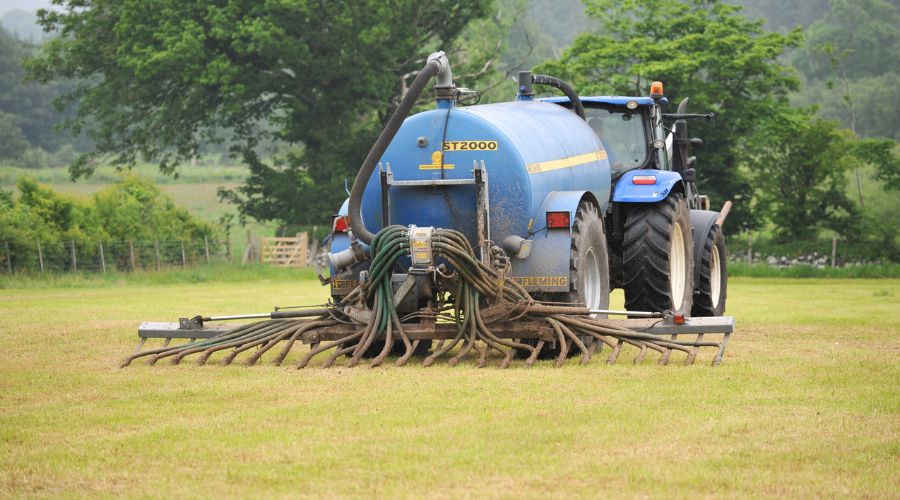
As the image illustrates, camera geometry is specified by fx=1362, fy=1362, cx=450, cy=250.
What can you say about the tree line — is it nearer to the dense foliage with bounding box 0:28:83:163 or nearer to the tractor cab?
the tractor cab

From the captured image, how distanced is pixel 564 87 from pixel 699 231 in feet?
10.3

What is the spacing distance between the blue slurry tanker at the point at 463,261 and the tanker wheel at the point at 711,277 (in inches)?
138

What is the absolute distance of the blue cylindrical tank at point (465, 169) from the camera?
12258 mm

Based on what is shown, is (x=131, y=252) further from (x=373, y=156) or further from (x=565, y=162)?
(x=373, y=156)

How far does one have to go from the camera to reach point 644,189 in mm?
14570

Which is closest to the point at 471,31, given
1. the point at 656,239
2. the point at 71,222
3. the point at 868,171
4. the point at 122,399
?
the point at 868,171

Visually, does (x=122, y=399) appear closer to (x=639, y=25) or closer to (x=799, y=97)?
(x=639, y=25)

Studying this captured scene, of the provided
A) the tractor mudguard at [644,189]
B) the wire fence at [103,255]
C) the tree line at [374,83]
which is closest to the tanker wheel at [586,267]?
the tractor mudguard at [644,189]

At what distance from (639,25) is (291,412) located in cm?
3711

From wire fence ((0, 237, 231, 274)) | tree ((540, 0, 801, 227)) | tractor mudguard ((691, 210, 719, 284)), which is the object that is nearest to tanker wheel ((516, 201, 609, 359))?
tractor mudguard ((691, 210, 719, 284))

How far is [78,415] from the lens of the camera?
368 inches

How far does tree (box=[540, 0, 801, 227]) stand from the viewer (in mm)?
41000

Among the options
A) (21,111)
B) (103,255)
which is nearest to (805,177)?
(103,255)

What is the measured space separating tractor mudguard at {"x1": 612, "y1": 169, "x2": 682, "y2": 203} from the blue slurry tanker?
841 millimetres
